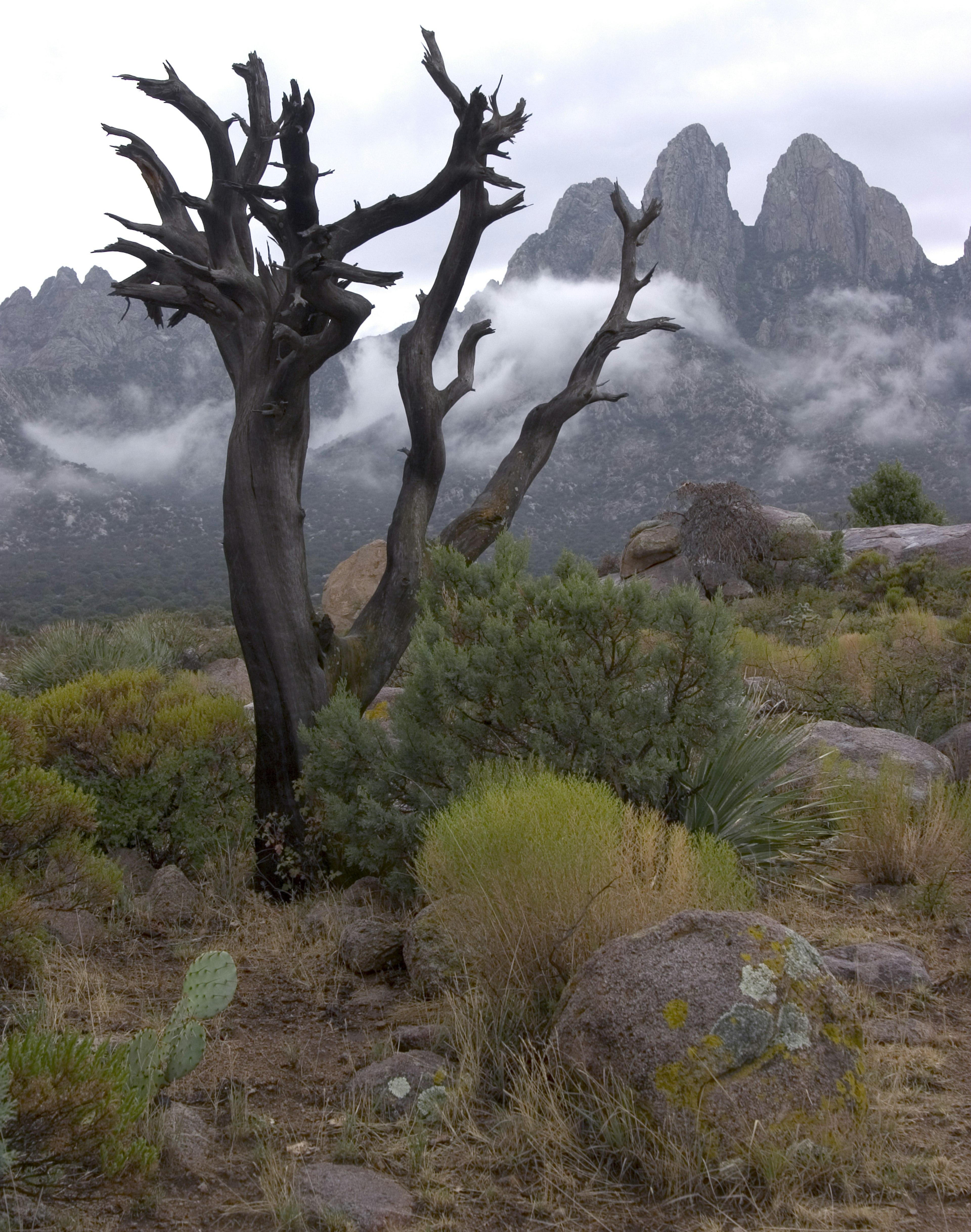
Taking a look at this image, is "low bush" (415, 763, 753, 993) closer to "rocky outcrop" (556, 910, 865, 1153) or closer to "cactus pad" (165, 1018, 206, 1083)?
"rocky outcrop" (556, 910, 865, 1153)

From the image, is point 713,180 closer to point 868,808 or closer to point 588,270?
point 588,270

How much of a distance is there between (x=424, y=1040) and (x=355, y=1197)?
1.12m

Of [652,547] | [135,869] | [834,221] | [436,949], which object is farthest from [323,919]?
[834,221]

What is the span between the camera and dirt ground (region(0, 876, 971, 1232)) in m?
2.80

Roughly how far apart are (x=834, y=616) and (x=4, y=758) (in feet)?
45.2

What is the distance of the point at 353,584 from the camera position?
20.1 meters

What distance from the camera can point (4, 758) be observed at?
14.6 feet

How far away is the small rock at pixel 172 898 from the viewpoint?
594cm

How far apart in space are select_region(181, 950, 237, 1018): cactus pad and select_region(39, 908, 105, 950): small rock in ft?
5.49

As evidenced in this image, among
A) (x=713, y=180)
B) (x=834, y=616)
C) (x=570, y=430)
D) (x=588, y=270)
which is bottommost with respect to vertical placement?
(x=834, y=616)

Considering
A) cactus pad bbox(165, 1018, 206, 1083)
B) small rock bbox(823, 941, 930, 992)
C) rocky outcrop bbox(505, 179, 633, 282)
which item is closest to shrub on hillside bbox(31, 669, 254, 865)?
cactus pad bbox(165, 1018, 206, 1083)

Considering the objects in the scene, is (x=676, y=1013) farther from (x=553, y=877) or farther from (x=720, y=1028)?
(x=553, y=877)

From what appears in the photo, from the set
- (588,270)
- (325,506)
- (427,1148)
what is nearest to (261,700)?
(427,1148)

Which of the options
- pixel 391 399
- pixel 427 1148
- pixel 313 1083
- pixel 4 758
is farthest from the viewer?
pixel 391 399
